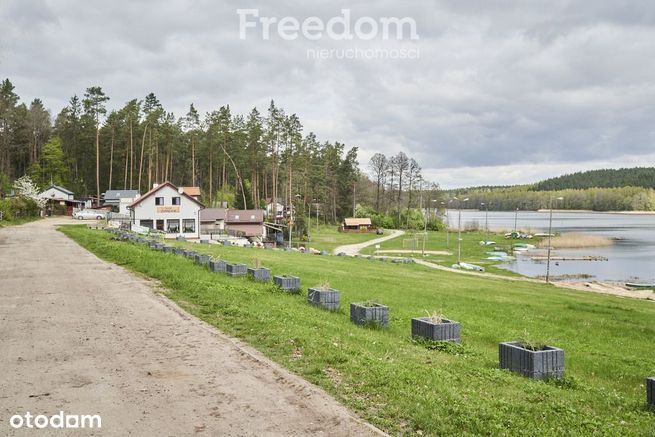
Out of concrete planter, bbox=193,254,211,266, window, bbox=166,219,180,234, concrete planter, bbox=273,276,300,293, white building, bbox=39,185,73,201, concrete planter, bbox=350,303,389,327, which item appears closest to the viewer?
concrete planter, bbox=350,303,389,327

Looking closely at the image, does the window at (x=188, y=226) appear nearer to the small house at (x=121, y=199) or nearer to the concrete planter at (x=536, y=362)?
the small house at (x=121, y=199)

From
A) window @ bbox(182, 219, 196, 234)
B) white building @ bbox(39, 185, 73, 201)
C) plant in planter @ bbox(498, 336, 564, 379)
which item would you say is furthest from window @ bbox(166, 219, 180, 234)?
plant in planter @ bbox(498, 336, 564, 379)

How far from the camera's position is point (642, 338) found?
16250 mm

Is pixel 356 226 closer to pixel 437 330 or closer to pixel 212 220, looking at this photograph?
pixel 212 220

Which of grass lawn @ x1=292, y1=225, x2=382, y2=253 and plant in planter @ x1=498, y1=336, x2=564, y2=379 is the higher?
plant in planter @ x1=498, y1=336, x2=564, y2=379

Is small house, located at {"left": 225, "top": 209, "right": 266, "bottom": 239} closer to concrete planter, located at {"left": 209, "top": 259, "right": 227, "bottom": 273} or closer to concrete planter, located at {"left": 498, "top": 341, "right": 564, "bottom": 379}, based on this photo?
concrete planter, located at {"left": 209, "top": 259, "right": 227, "bottom": 273}

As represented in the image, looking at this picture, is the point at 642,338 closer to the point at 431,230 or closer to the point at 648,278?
the point at 648,278

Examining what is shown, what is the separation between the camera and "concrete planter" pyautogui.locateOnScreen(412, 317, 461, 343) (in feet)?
36.1

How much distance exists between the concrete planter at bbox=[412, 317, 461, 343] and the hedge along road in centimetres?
388

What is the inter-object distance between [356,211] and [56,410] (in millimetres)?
111471

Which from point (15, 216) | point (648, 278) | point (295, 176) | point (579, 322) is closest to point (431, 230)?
point (295, 176)

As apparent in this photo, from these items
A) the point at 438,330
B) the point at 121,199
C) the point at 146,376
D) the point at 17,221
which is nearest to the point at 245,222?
the point at 121,199

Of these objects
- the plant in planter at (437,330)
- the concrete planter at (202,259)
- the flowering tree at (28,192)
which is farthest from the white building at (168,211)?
the plant in planter at (437,330)

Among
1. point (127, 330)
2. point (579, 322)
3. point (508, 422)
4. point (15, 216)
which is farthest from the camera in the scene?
point (15, 216)
